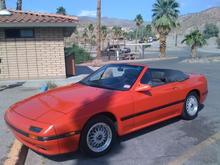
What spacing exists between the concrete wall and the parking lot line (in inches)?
413

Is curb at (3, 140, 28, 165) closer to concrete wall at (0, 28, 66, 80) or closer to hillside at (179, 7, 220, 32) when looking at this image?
concrete wall at (0, 28, 66, 80)

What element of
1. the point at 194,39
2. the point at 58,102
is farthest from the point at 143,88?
the point at 194,39

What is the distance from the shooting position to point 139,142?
644 cm

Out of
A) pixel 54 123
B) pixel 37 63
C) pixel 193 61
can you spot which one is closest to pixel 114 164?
pixel 54 123

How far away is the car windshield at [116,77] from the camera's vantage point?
21.6ft

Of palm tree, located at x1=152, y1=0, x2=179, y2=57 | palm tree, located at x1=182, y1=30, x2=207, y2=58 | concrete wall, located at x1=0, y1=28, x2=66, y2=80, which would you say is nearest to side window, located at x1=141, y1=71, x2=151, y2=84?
concrete wall, located at x1=0, y1=28, x2=66, y2=80

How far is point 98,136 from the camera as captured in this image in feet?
18.9

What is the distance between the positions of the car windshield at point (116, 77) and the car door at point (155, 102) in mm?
201

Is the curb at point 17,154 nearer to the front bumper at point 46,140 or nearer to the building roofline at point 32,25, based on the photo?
the front bumper at point 46,140

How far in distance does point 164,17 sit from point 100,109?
3650 cm

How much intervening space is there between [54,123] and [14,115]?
983 mm

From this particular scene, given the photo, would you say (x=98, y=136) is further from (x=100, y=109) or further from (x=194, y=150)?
(x=194, y=150)

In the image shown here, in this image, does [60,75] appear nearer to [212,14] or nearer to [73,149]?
[73,149]

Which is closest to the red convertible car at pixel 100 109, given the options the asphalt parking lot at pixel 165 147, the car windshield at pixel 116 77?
the car windshield at pixel 116 77
